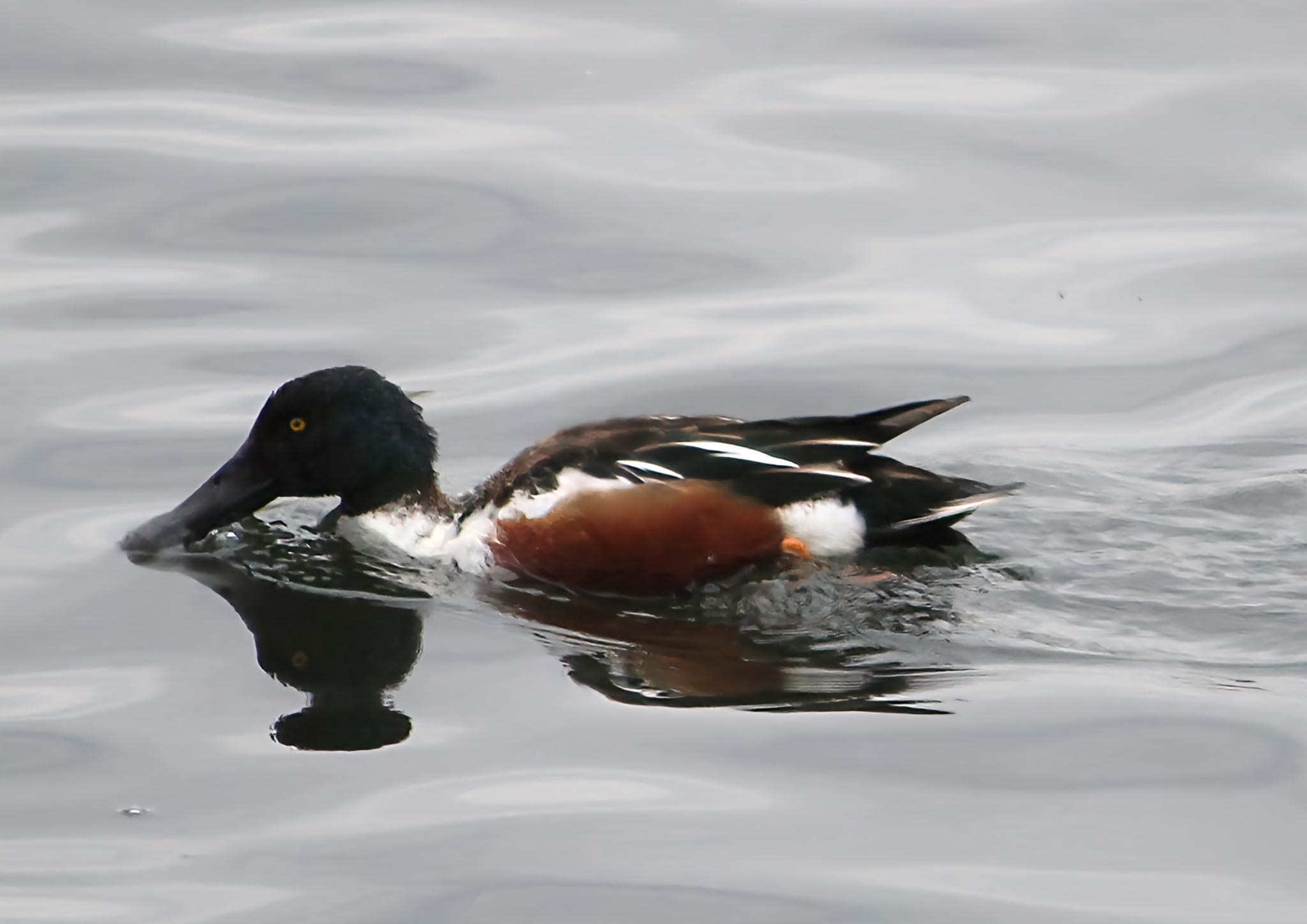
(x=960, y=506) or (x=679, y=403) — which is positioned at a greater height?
(x=679, y=403)

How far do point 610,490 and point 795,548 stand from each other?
75 centimetres

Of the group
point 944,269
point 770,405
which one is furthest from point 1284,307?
point 770,405

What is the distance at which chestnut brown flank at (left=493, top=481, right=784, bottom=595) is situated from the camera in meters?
7.66

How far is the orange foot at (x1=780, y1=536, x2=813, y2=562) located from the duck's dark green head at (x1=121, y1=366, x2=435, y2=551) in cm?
148

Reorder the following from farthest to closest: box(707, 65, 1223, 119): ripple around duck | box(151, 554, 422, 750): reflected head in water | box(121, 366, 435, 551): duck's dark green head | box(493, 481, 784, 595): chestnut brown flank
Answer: box(707, 65, 1223, 119): ripple around duck, box(121, 366, 435, 551): duck's dark green head, box(493, 481, 784, 595): chestnut brown flank, box(151, 554, 422, 750): reflected head in water

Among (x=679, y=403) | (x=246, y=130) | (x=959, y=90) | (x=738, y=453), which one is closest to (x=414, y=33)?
(x=246, y=130)

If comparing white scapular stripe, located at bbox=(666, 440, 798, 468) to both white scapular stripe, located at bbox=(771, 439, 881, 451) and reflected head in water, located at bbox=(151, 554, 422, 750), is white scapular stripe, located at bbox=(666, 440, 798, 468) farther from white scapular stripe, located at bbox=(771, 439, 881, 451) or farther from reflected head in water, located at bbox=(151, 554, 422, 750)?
reflected head in water, located at bbox=(151, 554, 422, 750)

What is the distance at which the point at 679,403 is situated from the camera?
9.65 m

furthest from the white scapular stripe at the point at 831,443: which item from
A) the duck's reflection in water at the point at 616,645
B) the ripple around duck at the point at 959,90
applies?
the ripple around duck at the point at 959,90

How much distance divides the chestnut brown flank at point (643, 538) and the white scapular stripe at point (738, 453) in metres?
0.13

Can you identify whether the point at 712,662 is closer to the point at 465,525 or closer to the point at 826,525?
the point at 826,525

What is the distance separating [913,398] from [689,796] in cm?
431

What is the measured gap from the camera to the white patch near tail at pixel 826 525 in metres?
7.86

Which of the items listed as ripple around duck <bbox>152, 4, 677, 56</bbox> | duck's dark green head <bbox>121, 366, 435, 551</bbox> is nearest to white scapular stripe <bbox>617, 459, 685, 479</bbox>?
duck's dark green head <bbox>121, 366, 435, 551</bbox>
